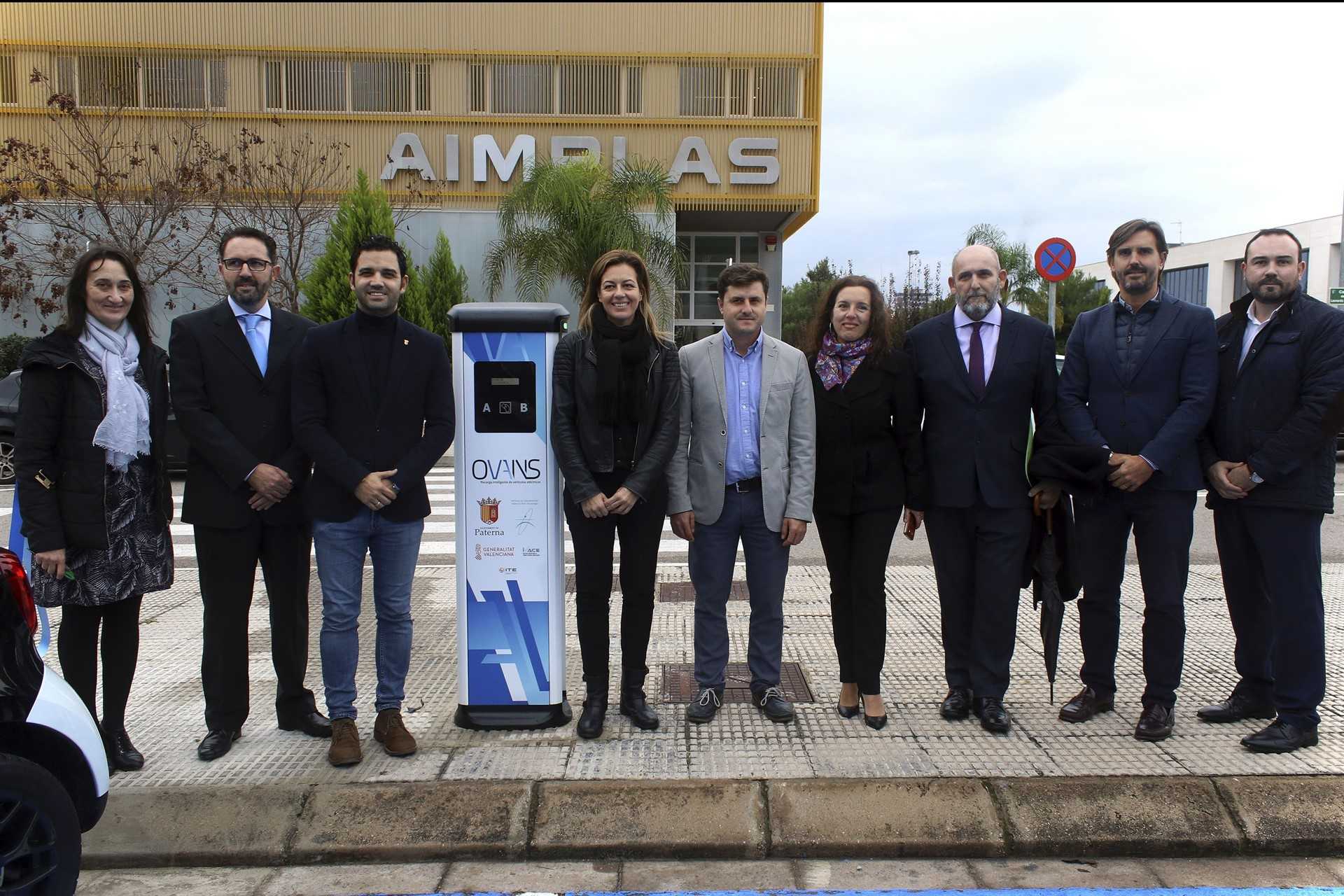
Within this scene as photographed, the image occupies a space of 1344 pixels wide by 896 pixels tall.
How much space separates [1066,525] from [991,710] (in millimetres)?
900

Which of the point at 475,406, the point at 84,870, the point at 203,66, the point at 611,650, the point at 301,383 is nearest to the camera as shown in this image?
the point at 84,870

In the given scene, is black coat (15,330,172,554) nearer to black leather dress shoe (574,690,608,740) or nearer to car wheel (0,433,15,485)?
black leather dress shoe (574,690,608,740)

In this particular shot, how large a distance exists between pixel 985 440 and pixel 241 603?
3331 millimetres

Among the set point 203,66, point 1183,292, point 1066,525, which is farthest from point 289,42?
point 1183,292

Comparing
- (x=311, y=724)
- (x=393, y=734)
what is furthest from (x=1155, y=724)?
(x=311, y=724)

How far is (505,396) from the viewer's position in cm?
416

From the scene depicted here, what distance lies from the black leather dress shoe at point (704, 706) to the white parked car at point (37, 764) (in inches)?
91.7

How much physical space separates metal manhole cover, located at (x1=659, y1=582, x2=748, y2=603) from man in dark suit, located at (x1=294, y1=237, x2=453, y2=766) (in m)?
2.98

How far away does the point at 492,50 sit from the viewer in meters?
23.9

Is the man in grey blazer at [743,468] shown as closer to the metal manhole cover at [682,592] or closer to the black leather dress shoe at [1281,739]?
the black leather dress shoe at [1281,739]

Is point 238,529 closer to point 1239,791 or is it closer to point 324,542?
point 324,542

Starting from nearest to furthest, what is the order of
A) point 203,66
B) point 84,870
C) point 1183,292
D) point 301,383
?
1. point 84,870
2. point 301,383
3. point 203,66
4. point 1183,292

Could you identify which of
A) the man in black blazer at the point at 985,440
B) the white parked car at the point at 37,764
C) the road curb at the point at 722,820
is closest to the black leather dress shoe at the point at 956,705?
the man in black blazer at the point at 985,440

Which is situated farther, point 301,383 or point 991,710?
point 991,710
